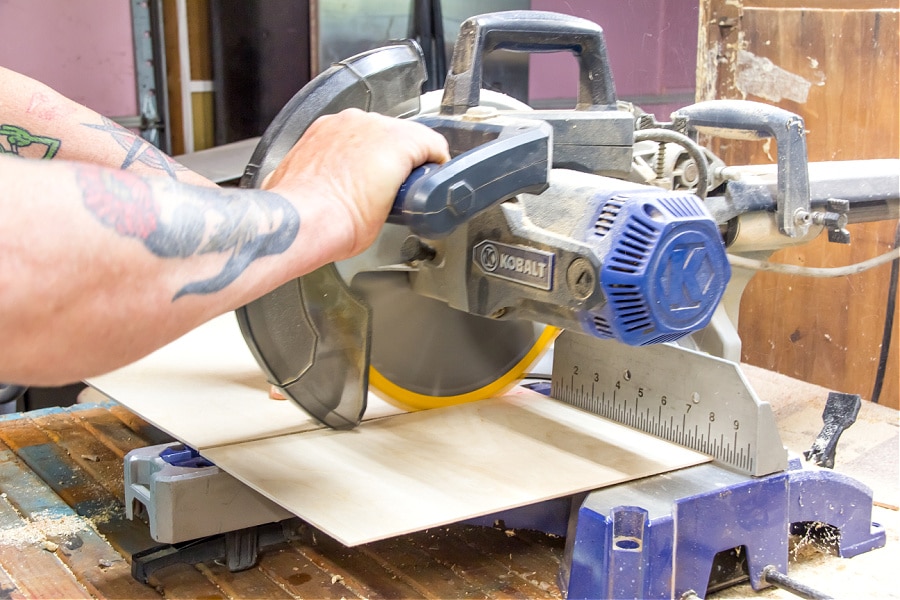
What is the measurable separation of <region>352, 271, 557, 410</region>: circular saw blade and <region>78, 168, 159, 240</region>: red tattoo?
0.48 m

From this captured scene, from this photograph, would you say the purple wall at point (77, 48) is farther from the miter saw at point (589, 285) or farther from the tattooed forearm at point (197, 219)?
the tattooed forearm at point (197, 219)

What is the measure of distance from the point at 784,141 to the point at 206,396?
0.90 m

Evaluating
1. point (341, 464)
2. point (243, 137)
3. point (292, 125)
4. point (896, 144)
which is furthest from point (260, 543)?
point (243, 137)

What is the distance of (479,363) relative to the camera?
4.70ft

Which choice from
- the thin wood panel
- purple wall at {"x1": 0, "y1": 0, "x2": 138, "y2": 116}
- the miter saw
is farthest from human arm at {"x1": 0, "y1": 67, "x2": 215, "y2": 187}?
purple wall at {"x1": 0, "y1": 0, "x2": 138, "y2": 116}

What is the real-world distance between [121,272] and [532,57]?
6.82 feet

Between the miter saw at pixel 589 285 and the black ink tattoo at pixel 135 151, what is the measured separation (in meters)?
0.22

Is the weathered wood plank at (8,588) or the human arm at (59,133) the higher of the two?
the human arm at (59,133)

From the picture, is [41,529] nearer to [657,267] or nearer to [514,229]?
[514,229]

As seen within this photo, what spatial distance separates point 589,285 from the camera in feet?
3.23

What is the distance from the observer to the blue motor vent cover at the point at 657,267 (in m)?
0.95

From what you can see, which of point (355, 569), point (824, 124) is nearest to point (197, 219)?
point (355, 569)

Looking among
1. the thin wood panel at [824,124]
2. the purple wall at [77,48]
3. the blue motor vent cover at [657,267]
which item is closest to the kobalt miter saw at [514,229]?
the blue motor vent cover at [657,267]

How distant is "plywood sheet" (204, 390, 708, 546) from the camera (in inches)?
41.3
